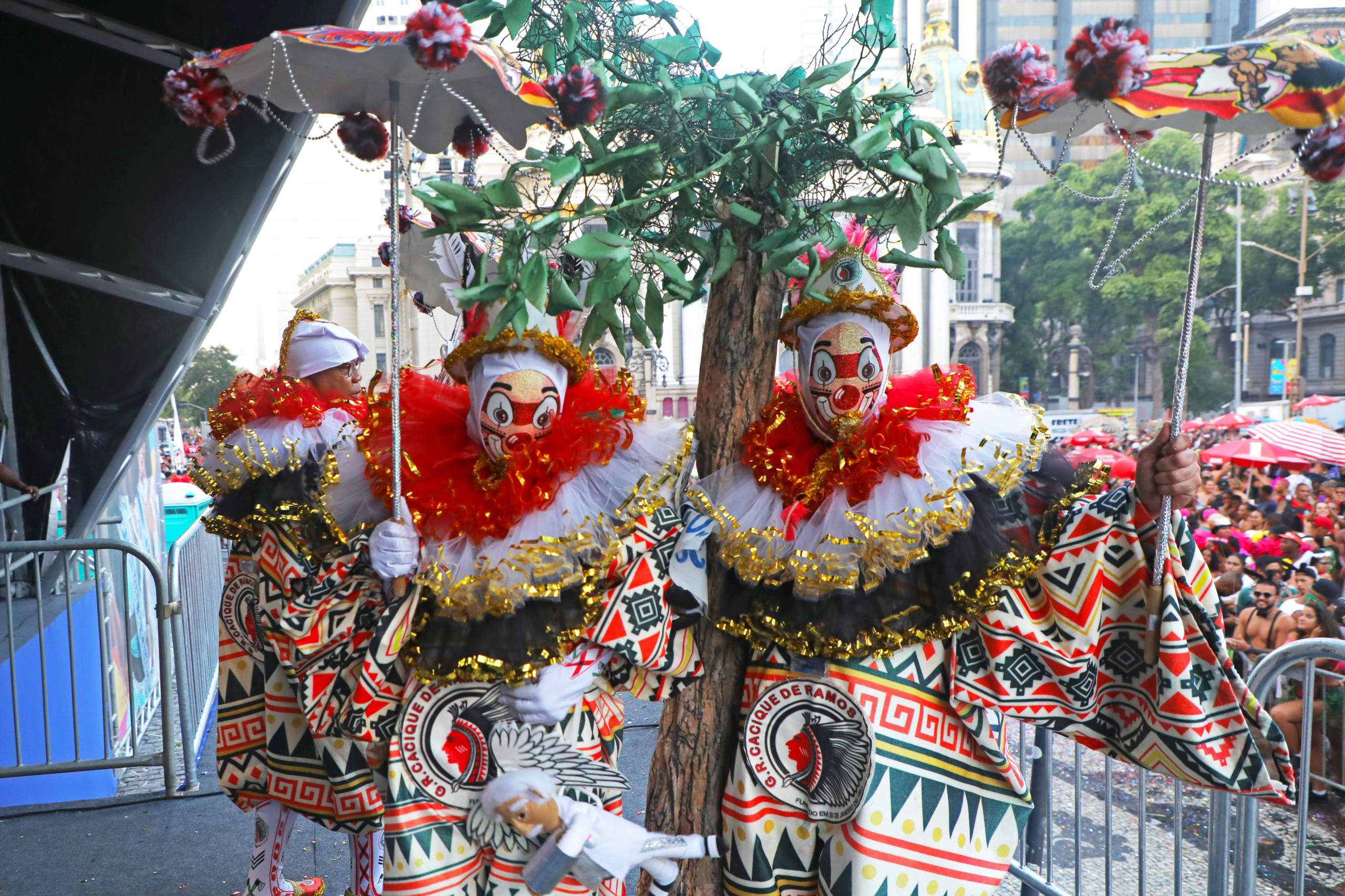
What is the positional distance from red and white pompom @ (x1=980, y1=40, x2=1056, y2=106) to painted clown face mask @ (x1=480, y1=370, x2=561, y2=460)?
3.74 ft

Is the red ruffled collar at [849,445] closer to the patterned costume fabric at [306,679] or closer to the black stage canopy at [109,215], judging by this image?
the patterned costume fabric at [306,679]

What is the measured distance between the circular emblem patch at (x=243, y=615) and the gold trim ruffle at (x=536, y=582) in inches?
47.7

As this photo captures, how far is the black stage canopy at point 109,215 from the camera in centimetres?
369

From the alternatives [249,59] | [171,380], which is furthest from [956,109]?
[249,59]

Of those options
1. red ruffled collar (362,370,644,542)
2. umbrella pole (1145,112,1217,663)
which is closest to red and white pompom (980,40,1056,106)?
umbrella pole (1145,112,1217,663)

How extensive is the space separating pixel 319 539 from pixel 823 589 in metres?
1.29

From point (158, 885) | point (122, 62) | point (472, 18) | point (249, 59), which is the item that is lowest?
point (158, 885)

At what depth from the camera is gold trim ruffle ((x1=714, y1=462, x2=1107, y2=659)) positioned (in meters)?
2.04

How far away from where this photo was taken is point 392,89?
2018 mm

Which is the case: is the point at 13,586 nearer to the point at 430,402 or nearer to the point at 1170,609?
the point at 430,402

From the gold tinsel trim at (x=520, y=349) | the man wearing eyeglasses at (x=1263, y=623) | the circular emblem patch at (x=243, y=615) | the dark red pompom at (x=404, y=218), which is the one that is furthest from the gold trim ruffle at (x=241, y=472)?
the man wearing eyeglasses at (x=1263, y=623)

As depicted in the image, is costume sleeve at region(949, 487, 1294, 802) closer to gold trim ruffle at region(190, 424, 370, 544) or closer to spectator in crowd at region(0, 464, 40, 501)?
→ gold trim ruffle at region(190, 424, 370, 544)

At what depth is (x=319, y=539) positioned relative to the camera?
240 cm

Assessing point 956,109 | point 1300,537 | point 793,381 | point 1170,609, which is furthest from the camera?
point 956,109
